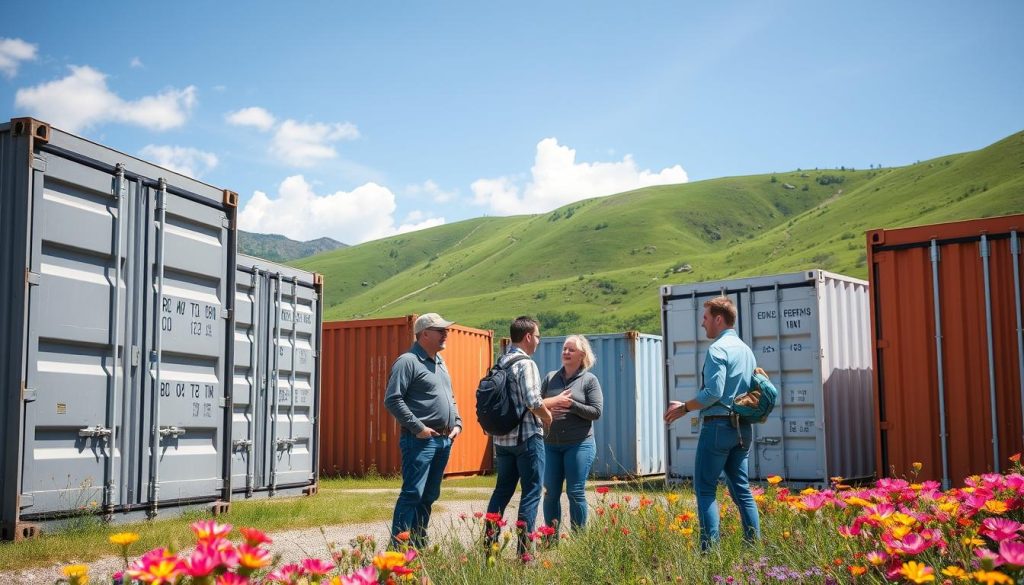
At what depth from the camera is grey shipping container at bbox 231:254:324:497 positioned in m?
11.1

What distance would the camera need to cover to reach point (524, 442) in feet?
20.3

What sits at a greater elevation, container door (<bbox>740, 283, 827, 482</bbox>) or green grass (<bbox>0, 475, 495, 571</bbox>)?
container door (<bbox>740, 283, 827, 482</bbox>)

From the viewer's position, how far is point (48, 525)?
6.71 m

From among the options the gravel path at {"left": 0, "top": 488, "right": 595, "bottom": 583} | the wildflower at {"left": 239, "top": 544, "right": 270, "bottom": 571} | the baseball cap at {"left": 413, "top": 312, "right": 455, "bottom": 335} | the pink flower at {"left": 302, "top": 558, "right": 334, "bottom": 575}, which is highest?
the baseball cap at {"left": 413, "top": 312, "right": 455, "bottom": 335}

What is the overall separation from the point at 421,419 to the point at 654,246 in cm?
13086

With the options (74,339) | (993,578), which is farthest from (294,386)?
(993,578)

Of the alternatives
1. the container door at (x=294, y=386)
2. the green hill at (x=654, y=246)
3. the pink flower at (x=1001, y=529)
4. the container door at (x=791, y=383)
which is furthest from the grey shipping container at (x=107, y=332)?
the green hill at (x=654, y=246)

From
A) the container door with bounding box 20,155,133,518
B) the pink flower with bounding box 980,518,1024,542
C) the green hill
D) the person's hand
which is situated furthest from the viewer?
the green hill

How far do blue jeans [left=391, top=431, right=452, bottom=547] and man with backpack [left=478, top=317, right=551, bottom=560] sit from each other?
0.42m

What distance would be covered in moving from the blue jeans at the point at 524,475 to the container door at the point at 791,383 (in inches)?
266

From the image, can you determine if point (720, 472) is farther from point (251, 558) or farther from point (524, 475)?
point (251, 558)

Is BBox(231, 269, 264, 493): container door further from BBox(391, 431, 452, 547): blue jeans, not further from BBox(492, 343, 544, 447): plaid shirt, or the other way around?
BBox(492, 343, 544, 447): plaid shirt

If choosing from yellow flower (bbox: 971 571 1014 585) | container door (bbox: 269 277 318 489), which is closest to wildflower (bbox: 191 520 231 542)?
yellow flower (bbox: 971 571 1014 585)

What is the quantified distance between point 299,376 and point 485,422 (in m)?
6.76
